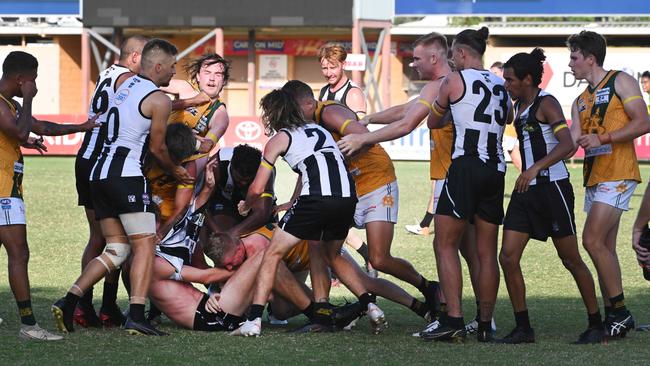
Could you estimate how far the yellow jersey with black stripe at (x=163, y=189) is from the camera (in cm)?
788

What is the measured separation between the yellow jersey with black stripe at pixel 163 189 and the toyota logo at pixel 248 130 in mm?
20190

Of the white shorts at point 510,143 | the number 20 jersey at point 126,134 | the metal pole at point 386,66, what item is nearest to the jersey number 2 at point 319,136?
the number 20 jersey at point 126,134

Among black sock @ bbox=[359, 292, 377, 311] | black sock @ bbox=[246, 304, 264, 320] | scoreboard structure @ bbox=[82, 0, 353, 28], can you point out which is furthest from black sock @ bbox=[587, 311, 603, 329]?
scoreboard structure @ bbox=[82, 0, 353, 28]

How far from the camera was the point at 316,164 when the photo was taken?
7340 mm

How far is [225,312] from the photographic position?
7535mm

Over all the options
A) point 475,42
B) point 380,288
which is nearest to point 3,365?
point 380,288

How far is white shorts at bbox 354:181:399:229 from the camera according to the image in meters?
8.11

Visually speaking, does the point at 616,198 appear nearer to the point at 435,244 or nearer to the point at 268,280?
the point at 435,244

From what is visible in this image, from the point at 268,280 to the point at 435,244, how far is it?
1167 millimetres

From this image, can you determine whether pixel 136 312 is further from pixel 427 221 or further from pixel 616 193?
pixel 427 221

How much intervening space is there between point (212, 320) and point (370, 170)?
5.72 feet

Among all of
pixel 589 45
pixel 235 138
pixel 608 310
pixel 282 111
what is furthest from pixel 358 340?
pixel 235 138

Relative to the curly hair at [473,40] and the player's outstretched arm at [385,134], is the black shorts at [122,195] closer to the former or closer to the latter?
the player's outstretched arm at [385,134]

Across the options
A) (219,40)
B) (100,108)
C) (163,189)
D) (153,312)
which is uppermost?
(219,40)
